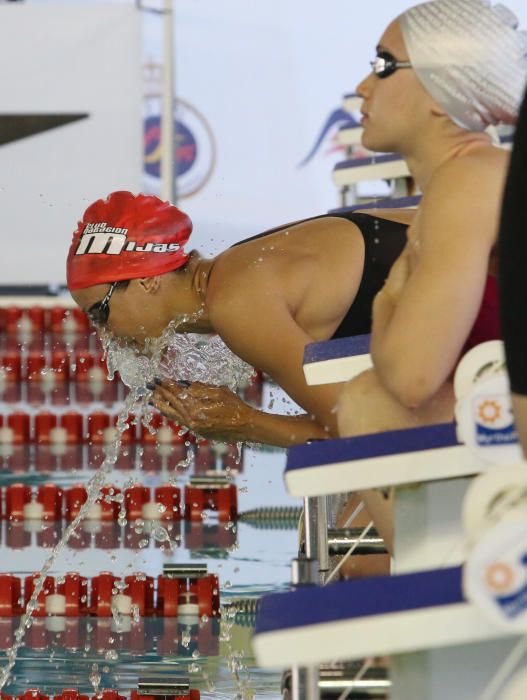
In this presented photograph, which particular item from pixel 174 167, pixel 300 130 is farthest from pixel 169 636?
pixel 300 130

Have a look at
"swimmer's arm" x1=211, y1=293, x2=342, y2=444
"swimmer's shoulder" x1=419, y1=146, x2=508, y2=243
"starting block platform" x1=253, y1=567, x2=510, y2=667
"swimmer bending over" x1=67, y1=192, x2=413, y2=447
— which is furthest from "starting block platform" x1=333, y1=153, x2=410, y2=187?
"starting block platform" x1=253, y1=567, x2=510, y2=667

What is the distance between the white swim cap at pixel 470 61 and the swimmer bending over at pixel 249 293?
86cm

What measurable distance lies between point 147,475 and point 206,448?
0.48 metres

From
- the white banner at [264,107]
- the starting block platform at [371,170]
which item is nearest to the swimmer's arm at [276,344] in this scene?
the starting block platform at [371,170]

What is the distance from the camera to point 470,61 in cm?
184

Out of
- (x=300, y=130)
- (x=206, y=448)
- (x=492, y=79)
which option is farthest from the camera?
(x=300, y=130)

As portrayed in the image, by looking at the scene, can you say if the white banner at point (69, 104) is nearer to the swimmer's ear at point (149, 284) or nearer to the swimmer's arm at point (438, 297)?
the swimmer's ear at point (149, 284)

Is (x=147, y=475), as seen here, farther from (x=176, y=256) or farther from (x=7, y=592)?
(x=176, y=256)

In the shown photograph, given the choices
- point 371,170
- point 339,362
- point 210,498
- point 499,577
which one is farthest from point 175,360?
point 499,577

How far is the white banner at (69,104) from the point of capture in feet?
28.0

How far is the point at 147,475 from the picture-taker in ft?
17.2

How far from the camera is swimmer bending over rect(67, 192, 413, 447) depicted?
108 inches

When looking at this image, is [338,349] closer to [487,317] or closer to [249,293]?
[487,317]

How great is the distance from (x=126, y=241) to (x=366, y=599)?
6.37ft
